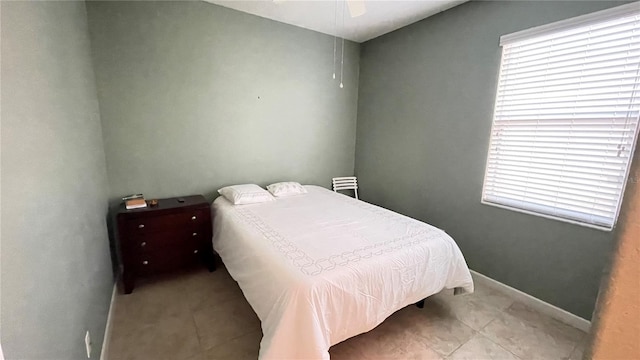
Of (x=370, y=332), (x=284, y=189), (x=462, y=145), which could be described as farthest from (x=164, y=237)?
(x=462, y=145)

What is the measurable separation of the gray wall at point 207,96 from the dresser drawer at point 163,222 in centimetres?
45

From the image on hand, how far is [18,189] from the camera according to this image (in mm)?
865

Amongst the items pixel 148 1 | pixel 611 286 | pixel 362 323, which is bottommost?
pixel 362 323

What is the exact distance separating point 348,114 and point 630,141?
2.73 m

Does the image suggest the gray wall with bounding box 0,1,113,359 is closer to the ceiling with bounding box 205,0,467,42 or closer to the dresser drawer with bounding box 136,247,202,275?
the dresser drawer with bounding box 136,247,202,275

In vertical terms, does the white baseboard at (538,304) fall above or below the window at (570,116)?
below

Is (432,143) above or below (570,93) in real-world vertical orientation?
below

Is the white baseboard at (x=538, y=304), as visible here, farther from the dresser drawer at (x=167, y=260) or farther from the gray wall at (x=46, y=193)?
the gray wall at (x=46, y=193)

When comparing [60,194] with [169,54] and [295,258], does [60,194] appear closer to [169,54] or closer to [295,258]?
[295,258]

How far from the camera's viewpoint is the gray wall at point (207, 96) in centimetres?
238

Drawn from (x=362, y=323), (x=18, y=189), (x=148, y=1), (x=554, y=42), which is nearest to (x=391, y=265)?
(x=362, y=323)

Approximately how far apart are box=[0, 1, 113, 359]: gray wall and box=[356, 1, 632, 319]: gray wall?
2973 mm

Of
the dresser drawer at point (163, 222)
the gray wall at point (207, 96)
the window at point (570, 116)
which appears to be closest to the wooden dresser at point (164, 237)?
the dresser drawer at point (163, 222)

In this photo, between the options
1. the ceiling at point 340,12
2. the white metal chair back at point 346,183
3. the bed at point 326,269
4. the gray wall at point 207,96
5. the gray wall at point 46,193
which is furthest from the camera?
the white metal chair back at point 346,183
